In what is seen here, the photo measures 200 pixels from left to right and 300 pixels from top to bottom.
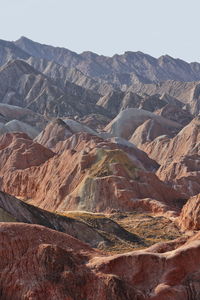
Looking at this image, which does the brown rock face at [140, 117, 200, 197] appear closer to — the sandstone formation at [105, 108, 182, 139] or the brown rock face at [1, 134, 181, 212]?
the sandstone formation at [105, 108, 182, 139]

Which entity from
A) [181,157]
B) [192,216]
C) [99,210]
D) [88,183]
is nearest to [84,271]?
[192,216]

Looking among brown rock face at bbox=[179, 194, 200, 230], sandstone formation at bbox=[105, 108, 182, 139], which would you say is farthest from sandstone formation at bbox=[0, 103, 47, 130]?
brown rock face at bbox=[179, 194, 200, 230]

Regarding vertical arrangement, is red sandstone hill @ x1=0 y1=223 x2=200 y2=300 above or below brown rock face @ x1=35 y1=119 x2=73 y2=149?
above

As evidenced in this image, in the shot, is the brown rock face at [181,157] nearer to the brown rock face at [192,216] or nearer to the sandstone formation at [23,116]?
the brown rock face at [192,216]

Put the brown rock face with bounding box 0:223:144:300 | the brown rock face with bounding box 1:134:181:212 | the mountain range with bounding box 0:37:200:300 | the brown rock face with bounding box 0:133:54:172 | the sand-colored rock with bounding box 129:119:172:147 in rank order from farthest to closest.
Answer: the sand-colored rock with bounding box 129:119:172:147 < the brown rock face with bounding box 0:133:54:172 < the brown rock face with bounding box 1:134:181:212 < the mountain range with bounding box 0:37:200:300 < the brown rock face with bounding box 0:223:144:300

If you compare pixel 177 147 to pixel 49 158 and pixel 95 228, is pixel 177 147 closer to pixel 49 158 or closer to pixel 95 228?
pixel 49 158

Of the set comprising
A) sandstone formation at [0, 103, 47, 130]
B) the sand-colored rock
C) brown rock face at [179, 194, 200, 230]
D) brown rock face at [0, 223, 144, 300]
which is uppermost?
brown rock face at [0, 223, 144, 300]

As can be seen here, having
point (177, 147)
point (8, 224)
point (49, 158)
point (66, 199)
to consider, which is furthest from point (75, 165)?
point (8, 224)
